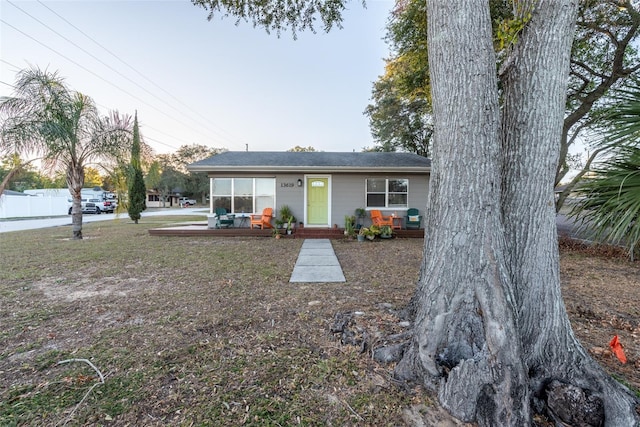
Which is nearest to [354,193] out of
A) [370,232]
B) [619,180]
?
[370,232]

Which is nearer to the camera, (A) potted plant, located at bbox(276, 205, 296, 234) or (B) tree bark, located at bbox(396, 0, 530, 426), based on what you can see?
(B) tree bark, located at bbox(396, 0, 530, 426)

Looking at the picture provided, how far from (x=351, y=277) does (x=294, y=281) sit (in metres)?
A: 1.09

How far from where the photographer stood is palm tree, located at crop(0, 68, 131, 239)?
7535 millimetres

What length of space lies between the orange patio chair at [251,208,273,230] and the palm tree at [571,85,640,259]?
8.71 meters

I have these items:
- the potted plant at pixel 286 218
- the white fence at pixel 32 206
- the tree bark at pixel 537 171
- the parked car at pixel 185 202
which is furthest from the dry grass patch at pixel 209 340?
the parked car at pixel 185 202

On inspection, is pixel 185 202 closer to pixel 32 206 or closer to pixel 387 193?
pixel 32 206

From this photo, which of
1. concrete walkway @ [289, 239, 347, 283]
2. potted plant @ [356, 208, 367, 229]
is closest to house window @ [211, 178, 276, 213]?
concrete walkway @ [289, 239, 347, 283]

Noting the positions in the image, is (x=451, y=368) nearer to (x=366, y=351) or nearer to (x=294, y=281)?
Result: (x=366, y=351)

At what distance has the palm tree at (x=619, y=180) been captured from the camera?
9.17 ft

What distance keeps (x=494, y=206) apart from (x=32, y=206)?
100 feet

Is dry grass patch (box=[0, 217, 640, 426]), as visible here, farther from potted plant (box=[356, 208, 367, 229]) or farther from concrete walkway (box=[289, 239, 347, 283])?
potted plant (box=[356, 208, 367, 229])

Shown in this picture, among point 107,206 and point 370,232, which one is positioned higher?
point 107,206

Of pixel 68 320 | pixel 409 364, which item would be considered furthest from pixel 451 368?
pixel 68 320

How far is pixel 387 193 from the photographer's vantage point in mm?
10883
